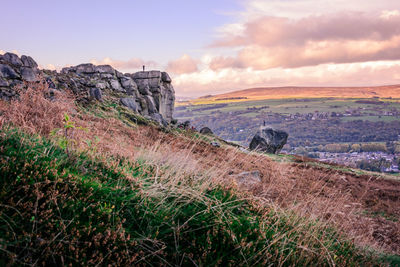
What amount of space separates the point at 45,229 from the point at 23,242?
0.79 ft

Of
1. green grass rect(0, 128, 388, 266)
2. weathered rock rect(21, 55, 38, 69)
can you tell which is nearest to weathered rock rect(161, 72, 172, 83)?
weathered rock rect(21, 55, 38, 69)

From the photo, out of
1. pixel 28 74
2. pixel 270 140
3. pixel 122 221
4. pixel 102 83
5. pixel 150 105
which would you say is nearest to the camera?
pixel 122 221

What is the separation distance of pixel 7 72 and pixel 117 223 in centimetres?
1526

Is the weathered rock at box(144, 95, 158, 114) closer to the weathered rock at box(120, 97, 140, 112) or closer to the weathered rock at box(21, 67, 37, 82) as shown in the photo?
the weathered rock at box(120, 97, 140, 112)

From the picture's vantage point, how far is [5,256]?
8.79 ft

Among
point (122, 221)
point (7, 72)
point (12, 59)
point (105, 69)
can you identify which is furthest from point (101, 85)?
point (122, 221)

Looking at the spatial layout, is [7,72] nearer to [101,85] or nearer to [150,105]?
[101,85]

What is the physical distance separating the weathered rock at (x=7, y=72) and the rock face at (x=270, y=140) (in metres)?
22.4

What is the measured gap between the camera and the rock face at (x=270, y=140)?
3056 cm

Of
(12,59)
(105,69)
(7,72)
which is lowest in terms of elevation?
(7,72)

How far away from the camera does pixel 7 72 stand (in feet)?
48.6

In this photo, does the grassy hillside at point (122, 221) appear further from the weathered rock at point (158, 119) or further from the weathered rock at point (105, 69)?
the weathered rock at point (105, 69)

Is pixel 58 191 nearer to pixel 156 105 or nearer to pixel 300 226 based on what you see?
pixel 300 226

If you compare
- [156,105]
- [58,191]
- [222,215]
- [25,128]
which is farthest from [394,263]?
[156,105]
